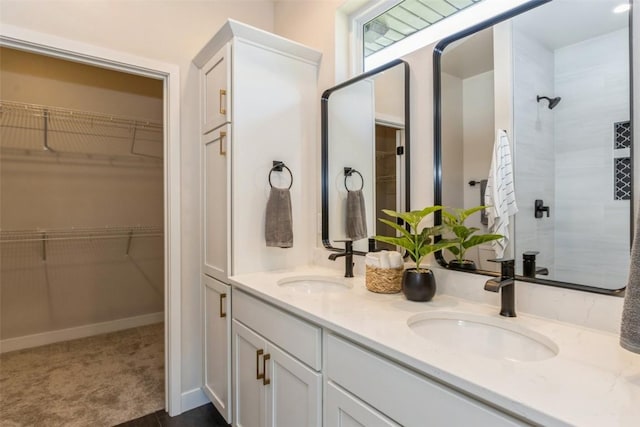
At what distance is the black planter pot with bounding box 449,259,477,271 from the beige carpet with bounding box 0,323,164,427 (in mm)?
1955

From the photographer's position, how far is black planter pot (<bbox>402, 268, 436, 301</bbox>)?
1184 millimetres

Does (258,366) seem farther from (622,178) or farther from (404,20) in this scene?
(404,20)

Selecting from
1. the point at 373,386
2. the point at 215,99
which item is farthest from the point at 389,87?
the point at 373,386

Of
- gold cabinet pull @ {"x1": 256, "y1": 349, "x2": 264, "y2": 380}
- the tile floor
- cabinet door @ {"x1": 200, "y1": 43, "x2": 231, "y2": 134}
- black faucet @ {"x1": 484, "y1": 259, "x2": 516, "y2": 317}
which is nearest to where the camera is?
black faucet @ {"x1": 484, "y1": 259, "x2": 516, "y2": 317}

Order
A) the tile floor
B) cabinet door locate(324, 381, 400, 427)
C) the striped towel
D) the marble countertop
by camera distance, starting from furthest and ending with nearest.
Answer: the tile floor < the striped towel < cabinet door locate(324, 381, 400, 427) < the marble countertop

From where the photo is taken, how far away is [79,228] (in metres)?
3.10

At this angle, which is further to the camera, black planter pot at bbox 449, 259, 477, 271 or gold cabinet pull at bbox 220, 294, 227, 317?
gold cabinet pull at bbox 220, 294, 227, 317

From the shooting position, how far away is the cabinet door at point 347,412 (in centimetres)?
88

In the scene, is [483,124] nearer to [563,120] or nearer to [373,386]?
[563,120]

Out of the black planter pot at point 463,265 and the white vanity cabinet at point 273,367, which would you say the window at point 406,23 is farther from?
the white vanity cabinet at point 273,367

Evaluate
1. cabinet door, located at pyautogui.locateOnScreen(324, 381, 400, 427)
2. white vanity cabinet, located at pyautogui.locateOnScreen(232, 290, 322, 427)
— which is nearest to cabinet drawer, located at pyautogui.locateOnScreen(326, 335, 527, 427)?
cabinet door, located at pyautogui.locateOnScreen(324, 381, 400, 427)

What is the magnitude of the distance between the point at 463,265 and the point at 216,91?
1.55 meters

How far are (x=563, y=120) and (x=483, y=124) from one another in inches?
10.0

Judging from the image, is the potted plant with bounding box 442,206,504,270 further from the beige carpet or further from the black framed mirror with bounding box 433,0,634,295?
the beige carpet
